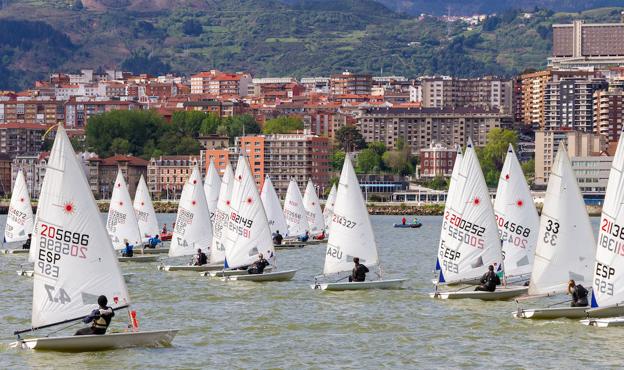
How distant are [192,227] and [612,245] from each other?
24397 millimetres

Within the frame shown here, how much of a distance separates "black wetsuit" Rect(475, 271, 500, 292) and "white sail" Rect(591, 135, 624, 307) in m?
6.34

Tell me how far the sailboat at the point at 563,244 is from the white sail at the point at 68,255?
10.1 meters

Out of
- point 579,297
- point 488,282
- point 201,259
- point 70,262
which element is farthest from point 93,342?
point 201,259

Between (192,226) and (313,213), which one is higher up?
(192,226)

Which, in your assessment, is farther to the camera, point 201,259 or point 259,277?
point 201,259

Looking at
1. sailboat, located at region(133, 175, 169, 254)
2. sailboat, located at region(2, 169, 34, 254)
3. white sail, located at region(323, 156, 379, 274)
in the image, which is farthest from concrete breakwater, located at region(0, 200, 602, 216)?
white sail, located at region(323, 156, 379, 274)

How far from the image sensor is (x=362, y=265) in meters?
44.0

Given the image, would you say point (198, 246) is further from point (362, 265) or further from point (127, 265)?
point (362, 265)

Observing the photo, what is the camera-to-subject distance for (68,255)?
1223 inches

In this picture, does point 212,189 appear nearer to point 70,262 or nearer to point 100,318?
point 70,262

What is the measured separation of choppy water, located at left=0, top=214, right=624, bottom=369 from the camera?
104 ft

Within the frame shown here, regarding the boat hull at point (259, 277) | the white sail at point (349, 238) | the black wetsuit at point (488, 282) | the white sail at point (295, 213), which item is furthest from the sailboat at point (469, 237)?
the white sail at point (295, 213)

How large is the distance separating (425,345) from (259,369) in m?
4.56

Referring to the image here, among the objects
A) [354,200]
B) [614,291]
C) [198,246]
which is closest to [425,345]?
[614,291]
